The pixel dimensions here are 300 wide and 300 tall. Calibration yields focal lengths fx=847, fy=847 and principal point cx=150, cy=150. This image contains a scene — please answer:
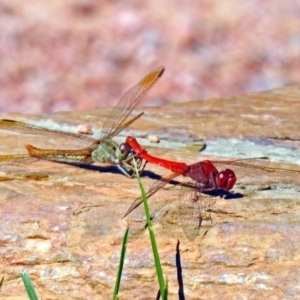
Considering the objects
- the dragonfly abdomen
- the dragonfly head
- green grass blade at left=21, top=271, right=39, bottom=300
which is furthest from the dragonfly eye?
green grass blade at left=21, top=271, right=39, bottom=300

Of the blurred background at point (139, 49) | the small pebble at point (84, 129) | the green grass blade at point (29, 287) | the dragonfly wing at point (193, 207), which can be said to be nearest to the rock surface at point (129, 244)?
the dragonfly wing at point (193, 207)

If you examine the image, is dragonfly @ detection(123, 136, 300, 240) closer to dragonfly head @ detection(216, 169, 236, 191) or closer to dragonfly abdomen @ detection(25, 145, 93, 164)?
dragonfly head @ detection(216, 169, 236, 191)

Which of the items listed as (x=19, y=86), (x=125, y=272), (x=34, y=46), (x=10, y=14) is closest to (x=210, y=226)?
(x=125, y=272)

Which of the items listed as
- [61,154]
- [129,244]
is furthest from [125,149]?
[129,244]

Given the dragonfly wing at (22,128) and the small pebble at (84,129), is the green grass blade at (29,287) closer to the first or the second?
the dragonfly wing at (22,128)

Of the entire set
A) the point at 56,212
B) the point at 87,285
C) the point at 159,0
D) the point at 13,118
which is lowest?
the point at 87,285

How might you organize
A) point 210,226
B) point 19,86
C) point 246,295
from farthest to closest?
1. point 19,86
2. point 210,226
3. point 246,295

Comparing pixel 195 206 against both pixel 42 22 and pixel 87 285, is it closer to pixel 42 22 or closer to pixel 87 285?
pixel 87 285
